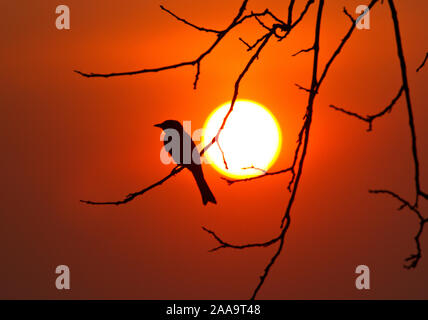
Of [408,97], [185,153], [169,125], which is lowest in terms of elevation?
[185,153]

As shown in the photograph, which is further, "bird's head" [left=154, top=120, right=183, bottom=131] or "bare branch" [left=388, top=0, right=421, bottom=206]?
"bird's head" [left=154, top=120, right=183, bottom=131]

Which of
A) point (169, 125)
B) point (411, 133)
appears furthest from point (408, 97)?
point (169, 125)

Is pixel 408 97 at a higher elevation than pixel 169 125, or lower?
lower

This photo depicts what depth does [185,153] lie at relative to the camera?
9.27ft

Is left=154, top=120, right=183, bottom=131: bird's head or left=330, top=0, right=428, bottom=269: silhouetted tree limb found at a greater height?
left=154, top=120, right=183, bottom=131: bird's head

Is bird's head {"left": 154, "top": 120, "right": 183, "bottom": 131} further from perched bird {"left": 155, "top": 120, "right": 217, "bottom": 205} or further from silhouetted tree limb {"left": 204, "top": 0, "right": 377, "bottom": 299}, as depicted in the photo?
silhouetted tree limb {"left": 204, "top": 0, "right": 377, "bottom": 299}

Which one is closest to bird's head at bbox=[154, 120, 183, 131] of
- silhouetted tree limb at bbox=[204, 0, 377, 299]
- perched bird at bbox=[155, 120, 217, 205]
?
perched bird at bbox=[155, 120, 217, 205]

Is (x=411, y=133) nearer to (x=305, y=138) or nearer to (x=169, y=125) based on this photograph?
(x=305, y=138)

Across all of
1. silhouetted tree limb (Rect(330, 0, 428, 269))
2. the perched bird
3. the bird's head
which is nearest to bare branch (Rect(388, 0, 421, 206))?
silhouetted tree limb (Rect(330, 0, 428, 269))

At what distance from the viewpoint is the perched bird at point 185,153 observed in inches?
116

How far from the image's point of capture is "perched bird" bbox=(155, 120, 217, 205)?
9.69 ft
